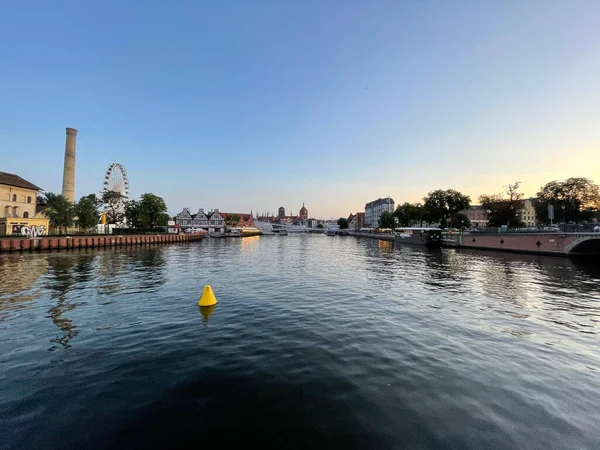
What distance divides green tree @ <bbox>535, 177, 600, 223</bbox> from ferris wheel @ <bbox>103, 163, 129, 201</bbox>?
129615 mm

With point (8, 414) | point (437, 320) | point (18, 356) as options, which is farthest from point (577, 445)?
point (18, 356)

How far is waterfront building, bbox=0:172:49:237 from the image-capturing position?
2153 inches

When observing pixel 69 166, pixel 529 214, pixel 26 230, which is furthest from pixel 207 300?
pixel 529 214

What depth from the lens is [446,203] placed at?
98938 mm

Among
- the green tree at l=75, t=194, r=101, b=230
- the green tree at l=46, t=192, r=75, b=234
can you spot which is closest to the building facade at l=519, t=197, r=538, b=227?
the green tree at l=75, t=194, r=101, b=230

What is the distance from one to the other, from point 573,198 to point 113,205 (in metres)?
136

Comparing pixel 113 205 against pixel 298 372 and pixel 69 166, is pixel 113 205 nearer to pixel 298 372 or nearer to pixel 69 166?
pixel 69 166

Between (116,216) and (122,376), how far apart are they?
4068 inches

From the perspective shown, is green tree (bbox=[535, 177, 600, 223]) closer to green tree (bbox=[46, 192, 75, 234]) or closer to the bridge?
the bridge

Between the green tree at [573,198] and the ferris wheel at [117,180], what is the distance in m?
130

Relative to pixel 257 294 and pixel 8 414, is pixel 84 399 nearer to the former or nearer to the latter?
pixel 8 414

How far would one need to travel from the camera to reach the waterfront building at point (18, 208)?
54.7 m

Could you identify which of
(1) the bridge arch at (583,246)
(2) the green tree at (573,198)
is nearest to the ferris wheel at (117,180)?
(1) the bridge arch at (583,246)

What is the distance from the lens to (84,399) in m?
6.28
